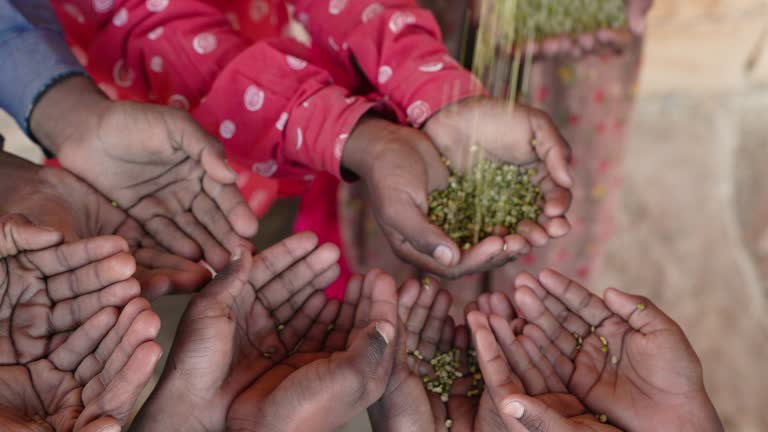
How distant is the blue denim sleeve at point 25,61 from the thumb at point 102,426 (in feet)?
2.11

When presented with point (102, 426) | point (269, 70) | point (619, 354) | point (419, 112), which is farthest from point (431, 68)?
point (102, 426)

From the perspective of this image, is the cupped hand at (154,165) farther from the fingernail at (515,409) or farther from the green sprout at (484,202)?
the fingernail at (515,409)

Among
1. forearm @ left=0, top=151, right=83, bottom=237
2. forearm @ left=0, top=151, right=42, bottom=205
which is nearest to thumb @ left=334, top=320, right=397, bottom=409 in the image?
forearm @ left=0, top=151, right=83, bottom=237

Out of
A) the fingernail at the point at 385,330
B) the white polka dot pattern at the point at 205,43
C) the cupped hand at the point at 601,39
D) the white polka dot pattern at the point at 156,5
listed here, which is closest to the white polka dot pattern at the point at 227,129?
the white polka dot pattern at the point at 205,43

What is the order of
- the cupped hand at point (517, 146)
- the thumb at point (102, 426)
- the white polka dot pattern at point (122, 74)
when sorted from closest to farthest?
the thumb at point (102, 426), the cupped hand at point (517, 146), the white polka dot pattern at point (122, 74)

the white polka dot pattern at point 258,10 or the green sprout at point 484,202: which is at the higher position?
the white polka dot pattern at point 258,10

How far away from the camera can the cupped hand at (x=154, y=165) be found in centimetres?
110

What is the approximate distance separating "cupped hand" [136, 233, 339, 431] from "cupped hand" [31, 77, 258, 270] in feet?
0.30

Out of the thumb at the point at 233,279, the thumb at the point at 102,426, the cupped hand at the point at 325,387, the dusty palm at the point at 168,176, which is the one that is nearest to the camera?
the thumb at the point at 102,426

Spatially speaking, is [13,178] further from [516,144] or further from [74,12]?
[516,144]

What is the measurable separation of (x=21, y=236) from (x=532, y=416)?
29.4 inches

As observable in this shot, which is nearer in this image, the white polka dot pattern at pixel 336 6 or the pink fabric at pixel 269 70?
the pink fabric at pixel 269 70

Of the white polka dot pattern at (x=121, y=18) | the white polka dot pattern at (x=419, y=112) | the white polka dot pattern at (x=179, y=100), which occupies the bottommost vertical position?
the white polka dot pattern at (x=179, y=100)

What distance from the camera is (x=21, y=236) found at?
92 centimetres
